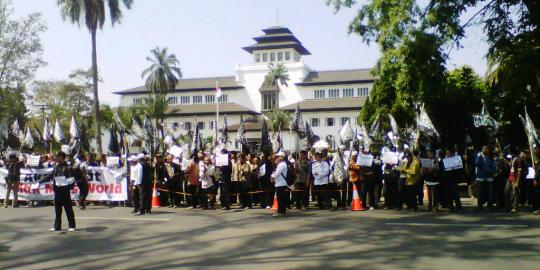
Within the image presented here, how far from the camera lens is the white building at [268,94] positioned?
284ft

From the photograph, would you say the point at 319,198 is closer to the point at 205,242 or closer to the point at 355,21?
the point at 355,21

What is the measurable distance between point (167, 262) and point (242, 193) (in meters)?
8.55

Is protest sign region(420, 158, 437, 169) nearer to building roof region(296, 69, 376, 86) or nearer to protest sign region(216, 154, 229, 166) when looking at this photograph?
protest sign region(216, 154, 229, 166)

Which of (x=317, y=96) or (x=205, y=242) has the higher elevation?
(x=317, y=96)

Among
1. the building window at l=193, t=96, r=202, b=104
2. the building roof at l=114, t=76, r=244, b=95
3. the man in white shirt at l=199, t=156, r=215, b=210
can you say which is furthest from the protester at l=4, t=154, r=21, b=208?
the building window at l=193, t=96, r=202, b=104

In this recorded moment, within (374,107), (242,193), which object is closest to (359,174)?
(242,193)

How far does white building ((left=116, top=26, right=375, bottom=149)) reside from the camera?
284ft

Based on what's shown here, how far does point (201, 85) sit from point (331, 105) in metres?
24.1

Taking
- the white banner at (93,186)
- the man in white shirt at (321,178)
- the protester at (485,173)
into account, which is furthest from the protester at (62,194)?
the protester at (485,173)

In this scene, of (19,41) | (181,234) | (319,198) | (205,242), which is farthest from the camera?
(19,41)

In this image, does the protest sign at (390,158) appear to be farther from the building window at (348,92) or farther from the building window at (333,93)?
the building window at (333,93)

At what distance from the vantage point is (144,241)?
10.9 metres

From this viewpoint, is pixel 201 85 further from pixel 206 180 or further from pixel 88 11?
pixel 206 180

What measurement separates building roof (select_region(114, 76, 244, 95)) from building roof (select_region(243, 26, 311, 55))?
6.85 m
